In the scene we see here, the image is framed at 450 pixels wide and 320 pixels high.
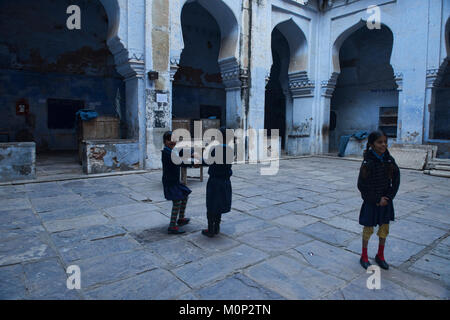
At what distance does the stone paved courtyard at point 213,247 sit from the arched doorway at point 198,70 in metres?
8.39

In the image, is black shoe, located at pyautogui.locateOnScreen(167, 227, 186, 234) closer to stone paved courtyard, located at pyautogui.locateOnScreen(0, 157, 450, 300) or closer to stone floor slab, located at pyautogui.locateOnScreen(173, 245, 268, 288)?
stone paved courtyard, located at pyautogui.locateOnScreen(0, 157, 450, 300)

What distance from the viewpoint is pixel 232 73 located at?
32.8ft

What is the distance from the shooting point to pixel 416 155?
9.34m

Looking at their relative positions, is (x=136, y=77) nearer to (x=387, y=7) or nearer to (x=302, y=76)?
(x=302, y=76)

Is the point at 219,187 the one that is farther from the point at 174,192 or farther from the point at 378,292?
the point at 378,292

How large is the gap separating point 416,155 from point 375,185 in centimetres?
790

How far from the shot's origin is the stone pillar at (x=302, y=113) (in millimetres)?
12227

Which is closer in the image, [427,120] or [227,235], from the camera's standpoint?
[227,235]

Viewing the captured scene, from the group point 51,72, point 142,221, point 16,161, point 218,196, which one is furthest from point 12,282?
point 51,72

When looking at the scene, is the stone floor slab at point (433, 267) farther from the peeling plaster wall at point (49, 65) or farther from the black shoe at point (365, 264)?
the peeling plaster wall at point (49, 65)

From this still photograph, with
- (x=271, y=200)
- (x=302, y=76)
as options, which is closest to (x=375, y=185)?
(x=271, y=200)

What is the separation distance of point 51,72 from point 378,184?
11603mm

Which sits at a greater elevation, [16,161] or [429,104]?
[429,104]

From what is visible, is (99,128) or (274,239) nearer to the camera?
(274,239)
